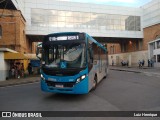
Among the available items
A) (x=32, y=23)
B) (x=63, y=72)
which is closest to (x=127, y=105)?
(x=63, y=72)

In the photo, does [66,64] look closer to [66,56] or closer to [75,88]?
[66,56]

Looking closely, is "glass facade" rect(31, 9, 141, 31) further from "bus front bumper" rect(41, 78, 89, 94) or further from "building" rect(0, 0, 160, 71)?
"bus front bumper" rect(41, 78, 89, 94)

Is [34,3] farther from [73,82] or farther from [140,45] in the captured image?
[73,82]

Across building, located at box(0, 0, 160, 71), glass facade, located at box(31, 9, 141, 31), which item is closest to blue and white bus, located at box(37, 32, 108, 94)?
building, located at box(0, 0, 160, 71)

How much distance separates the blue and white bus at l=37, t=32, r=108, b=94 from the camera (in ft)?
26.1

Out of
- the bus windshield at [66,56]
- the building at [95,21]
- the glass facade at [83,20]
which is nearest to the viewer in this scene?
the bus windshield at [66,56]

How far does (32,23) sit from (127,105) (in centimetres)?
3189

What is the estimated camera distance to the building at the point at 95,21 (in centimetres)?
3628

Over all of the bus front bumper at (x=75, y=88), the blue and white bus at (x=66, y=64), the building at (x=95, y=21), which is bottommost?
the bus front bumper at (x=75, y=88)

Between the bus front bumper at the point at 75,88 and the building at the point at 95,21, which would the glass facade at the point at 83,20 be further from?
the bus front bumper at the point at 75,88

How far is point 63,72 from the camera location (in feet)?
26.1

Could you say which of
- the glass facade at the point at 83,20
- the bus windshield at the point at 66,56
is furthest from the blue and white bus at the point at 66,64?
the glass facade at the point at 83,20

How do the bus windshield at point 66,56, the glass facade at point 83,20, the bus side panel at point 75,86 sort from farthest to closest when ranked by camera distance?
the glass facade at point 83,20 → the bus windshield at point 66,56 → the bus side panel at point 75,86

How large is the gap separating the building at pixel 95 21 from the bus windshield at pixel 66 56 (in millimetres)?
25570
